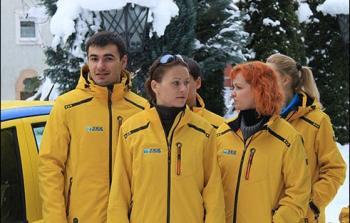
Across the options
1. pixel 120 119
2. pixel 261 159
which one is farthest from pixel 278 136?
pixel 120 119

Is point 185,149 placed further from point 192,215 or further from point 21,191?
point 21,191

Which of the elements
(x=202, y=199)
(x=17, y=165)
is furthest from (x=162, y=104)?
(x=17, y=165)

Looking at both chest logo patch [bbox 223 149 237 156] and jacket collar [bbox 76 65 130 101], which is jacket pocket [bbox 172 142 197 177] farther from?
jacket collar [bbox 76 65 130 101]

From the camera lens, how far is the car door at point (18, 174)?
2.85 meters

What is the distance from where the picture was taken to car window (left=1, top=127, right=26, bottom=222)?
2842 millimetres

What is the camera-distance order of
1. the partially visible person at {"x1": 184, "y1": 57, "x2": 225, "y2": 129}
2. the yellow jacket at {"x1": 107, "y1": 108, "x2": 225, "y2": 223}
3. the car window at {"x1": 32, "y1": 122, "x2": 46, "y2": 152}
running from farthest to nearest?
the partially visible person at {"x1": 184, "y1": 57, "x2": 225, "y2": 129} → the car window at {"x1": 32, "y1": 122, "x2": 46, "y2": 152} → the yellow jacket at {"x1": 107, "y1": 108, "x2": 225, "y2": 223}

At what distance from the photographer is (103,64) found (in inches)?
120

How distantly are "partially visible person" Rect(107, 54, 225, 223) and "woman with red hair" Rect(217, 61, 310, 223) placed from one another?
18 cm

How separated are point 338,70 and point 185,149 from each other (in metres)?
12.4

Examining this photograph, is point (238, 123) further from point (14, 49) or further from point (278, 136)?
point (14, 49)

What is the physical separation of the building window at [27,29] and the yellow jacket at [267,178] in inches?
133

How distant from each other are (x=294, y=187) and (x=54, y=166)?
1.24m

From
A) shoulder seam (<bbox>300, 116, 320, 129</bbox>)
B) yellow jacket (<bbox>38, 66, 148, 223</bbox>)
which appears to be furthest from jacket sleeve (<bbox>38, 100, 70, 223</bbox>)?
shoulder seam (<bbox>300, 116, 320, 129</bbox>)

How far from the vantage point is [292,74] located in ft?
11.7
